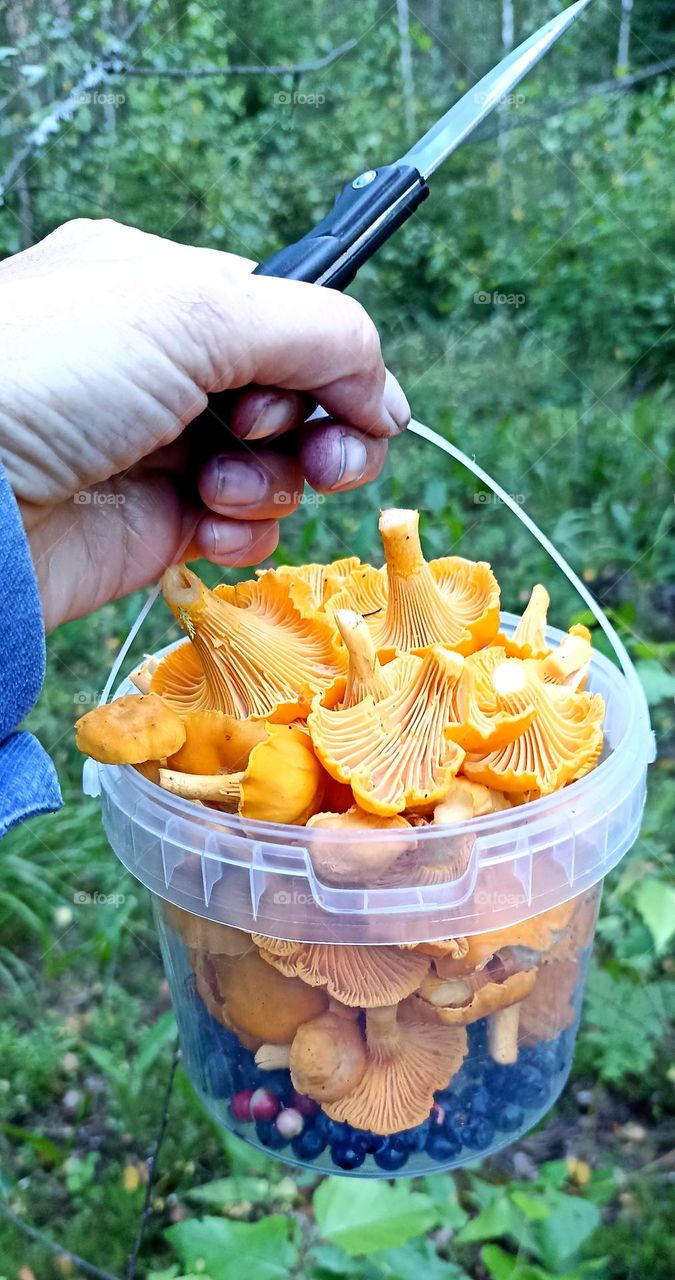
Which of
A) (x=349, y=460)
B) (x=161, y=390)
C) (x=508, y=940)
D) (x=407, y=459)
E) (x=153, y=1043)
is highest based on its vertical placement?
(x=161, y=390)

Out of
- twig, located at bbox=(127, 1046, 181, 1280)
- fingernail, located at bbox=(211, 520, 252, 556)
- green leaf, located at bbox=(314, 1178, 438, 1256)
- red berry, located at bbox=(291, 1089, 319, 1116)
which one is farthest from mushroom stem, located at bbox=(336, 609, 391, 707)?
twig, located at bbox=(127, 1046, 181, 1280)

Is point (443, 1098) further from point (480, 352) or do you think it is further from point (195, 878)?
point (480, 352)

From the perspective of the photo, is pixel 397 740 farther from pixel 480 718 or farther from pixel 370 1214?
pixel 370 1214

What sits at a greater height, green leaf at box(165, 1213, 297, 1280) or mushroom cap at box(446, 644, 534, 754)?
mushroom cap at box(446, 644, 534, 754)

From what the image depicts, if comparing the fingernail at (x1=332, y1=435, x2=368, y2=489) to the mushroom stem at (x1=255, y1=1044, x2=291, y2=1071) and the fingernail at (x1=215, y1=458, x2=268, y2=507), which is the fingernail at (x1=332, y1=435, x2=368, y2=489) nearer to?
the fingernail at (x1=215, y1=458, x2=268, y2=507)

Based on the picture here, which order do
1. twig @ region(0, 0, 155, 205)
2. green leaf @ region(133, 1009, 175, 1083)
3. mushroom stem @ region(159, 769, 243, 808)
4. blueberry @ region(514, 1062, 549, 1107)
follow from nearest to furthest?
mushroom stem @ region(159, 769, 243, 808)
blueberry @ region(514, 1062, 549, 1107)
green leaf @ region(133, 1009, 175, 1083)
twig @ region(0, 0, 155, 205)

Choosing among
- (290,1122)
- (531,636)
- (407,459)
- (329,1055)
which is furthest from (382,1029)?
(407,459)

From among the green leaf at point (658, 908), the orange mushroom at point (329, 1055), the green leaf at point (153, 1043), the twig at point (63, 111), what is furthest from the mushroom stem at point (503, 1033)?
the twig at point (63, 111)
